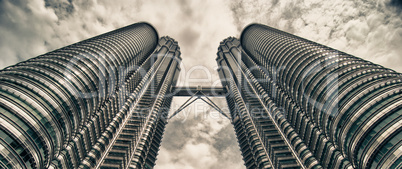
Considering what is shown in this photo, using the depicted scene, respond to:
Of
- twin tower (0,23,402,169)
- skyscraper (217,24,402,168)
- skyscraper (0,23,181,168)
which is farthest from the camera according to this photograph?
skyscraper (217,24,402,168)

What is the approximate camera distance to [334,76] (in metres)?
52.0

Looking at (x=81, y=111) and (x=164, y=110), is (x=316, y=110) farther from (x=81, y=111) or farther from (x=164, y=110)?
(x=164, y=110)

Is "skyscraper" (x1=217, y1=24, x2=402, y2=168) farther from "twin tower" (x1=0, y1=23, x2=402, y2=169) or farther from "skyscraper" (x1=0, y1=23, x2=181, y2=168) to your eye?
"skyscraper" (x1=0, y1=23, x2=181, y2=168)

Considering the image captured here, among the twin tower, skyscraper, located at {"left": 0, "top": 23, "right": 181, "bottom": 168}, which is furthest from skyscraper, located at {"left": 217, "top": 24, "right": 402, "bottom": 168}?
skyscraper, located at {"left": 0, "top": 23, "right": 181, "bottom": 168}

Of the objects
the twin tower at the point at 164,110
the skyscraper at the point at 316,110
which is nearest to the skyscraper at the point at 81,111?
the twin tower at the point at 164,110

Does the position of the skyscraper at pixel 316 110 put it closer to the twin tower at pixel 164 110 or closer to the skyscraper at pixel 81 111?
the twin tower at pixel 164 110

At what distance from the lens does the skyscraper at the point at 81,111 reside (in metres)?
35.2

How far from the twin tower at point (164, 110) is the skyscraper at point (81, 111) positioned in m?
0.19

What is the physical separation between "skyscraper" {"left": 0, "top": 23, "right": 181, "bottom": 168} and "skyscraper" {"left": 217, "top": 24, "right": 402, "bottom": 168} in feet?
150

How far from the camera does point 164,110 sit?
110312 mm

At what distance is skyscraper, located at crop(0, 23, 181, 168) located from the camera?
3525 cm

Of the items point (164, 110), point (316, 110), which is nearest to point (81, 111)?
point (316, 110)

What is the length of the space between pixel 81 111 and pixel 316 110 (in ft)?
196

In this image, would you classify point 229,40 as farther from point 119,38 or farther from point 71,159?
point 71,159
